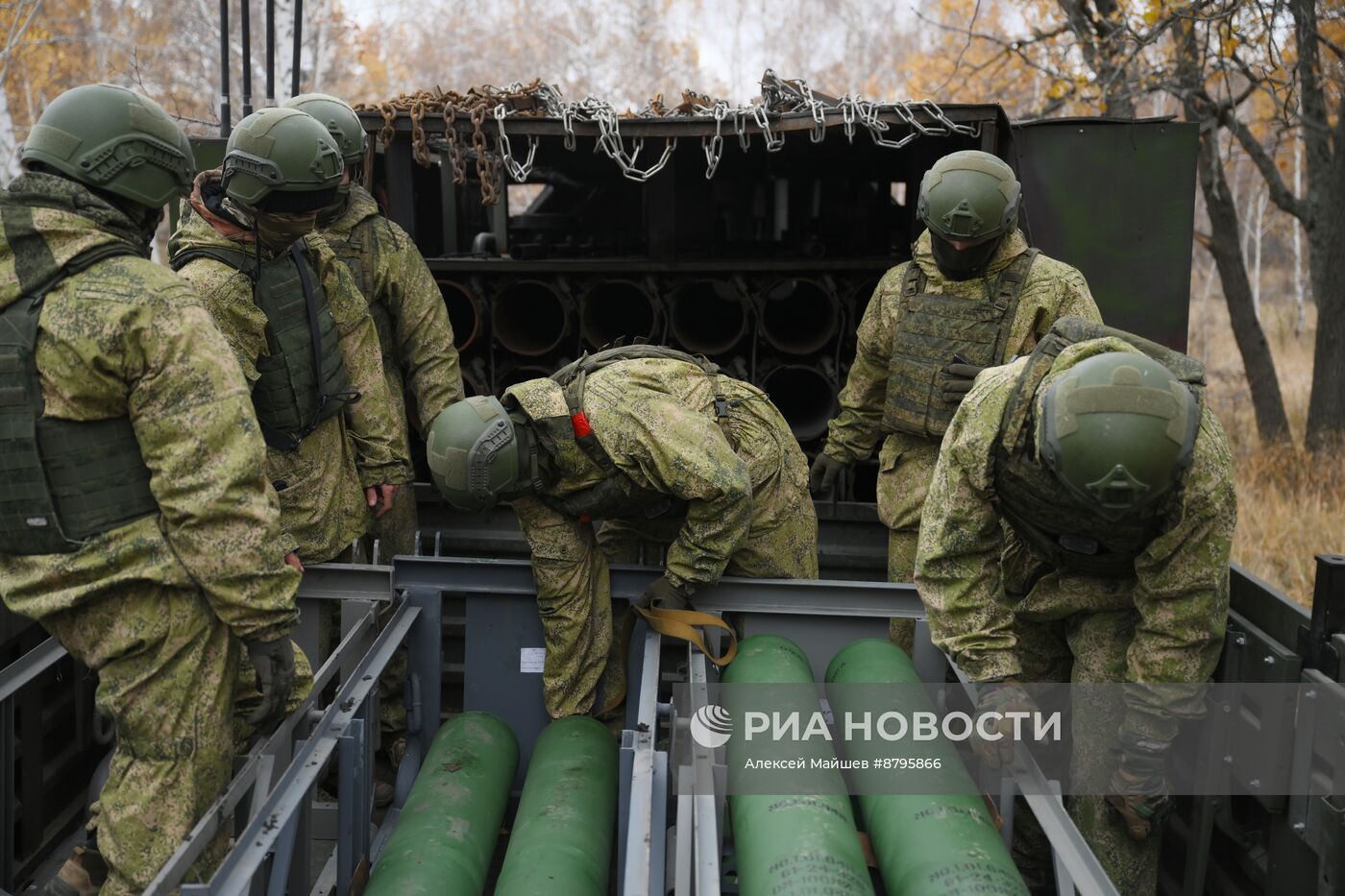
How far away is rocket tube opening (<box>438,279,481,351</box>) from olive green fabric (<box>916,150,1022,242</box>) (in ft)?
7.41

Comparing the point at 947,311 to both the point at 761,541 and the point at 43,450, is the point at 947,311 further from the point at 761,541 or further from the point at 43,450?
the point at 43,450

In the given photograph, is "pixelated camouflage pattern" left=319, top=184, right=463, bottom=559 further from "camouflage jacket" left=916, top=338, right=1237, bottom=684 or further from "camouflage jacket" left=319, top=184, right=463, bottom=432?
"camouflage jacket" left=916, top=338, right=1237, bottom=684

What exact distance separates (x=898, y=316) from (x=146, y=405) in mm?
2412

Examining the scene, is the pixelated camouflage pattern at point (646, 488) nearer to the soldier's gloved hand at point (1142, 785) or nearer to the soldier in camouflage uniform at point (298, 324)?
the soldier in camouflage uniform at point (298, 324)

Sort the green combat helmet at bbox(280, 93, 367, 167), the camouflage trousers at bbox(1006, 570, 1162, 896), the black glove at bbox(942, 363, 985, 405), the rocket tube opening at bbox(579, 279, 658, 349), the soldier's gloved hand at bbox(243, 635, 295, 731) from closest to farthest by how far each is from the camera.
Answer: the soldier's gloved hand at bbox(243, 635, 295, 731) < the camouflage trousers at bbox(1006, 570, 1162, 896) < the black glove at bbox(942, 363, 985, 405) < the green combat helmet at bbox(280, 93, 367, 167) < the rocket tube opening at bbox(579, 279, 658, 349)

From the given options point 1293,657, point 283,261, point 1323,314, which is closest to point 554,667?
point 283,261

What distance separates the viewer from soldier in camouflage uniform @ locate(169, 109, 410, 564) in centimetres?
327

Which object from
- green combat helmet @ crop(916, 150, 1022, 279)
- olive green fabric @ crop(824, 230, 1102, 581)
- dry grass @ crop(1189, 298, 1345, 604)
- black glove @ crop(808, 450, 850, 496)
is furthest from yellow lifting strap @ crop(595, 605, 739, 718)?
dry grass @ crop(1189, 298, 1345, 604)

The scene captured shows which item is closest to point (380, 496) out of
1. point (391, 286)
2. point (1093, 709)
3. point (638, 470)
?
point (391, 286)

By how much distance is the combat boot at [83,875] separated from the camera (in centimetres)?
275

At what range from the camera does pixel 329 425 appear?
3.74 m

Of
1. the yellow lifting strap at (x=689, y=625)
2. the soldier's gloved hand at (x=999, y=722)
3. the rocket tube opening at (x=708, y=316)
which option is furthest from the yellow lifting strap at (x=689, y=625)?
the rocket tube opening at (x=708, y=316)

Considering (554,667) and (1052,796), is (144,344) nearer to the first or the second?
(554,667)

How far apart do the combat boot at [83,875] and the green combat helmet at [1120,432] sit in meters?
2.24
